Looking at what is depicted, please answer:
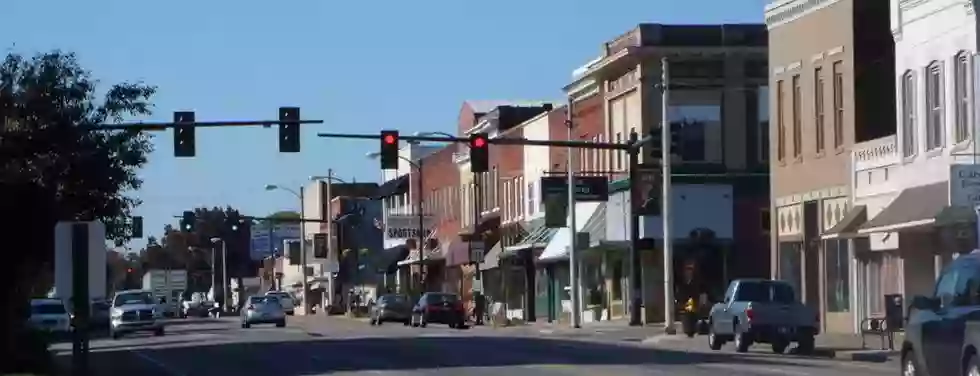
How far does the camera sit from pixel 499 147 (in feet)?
274

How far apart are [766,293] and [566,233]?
29718 millimetres

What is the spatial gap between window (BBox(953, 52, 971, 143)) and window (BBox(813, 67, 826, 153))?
9075 millimetres

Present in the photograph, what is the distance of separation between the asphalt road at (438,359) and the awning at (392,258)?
5310 centimetres

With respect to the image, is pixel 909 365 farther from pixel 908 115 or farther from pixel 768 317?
pixel 908 115

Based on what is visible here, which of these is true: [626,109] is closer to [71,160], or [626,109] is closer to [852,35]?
[852,35]

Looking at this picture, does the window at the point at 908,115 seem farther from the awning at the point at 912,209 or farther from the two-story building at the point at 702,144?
the two-story building at the point at 702,144

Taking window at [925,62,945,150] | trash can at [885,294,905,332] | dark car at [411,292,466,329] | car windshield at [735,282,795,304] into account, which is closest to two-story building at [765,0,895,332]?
window at [925,62,945,150]

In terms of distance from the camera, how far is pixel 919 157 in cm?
4250

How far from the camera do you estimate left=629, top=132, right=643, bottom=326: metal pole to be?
169 ft

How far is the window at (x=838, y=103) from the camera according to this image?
47.8 metres

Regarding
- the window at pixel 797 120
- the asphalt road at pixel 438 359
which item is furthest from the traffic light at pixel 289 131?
the window at pixel 797 120

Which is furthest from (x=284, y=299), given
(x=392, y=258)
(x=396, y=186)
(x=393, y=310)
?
(x=393, y=310)

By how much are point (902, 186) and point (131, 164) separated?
1815 centimetres

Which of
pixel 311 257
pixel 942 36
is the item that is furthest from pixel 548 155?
pixel 311 257
